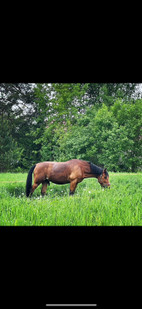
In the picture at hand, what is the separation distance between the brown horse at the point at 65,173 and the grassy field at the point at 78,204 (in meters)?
0.13

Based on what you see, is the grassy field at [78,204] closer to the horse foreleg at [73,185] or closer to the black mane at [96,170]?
the horse foreleg at [73,185]

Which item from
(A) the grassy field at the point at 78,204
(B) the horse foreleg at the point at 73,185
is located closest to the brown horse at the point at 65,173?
(B) the horse foreleg at the point at 73,185

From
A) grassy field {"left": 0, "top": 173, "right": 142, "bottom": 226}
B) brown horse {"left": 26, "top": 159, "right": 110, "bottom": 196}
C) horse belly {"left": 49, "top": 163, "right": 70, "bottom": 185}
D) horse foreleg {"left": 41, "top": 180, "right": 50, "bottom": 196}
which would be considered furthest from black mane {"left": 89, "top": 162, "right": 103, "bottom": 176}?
horse foreleg {"left": 41, "top": 180, "right": 50, "bottom": 196}

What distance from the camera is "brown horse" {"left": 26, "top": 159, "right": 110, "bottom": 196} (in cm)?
442

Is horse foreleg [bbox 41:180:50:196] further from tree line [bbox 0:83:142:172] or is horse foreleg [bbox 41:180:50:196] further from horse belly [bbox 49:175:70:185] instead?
tree line [bbox 0:83:142:172]

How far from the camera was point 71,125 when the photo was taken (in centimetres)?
489

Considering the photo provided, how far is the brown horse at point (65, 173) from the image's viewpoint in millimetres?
4422

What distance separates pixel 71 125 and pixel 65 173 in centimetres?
105

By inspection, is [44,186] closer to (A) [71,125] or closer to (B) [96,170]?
(B) [96,170]

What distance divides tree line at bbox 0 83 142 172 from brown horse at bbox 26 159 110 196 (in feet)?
0.70

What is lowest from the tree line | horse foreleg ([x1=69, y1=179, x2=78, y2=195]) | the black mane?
horse foreleg ([x1=69, y1=179, x2=78, y2=195])

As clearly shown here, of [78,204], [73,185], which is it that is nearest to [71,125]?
[73,185]

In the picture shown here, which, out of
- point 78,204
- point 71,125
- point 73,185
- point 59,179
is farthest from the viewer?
point 71,125

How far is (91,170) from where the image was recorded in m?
4.44
